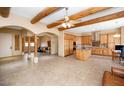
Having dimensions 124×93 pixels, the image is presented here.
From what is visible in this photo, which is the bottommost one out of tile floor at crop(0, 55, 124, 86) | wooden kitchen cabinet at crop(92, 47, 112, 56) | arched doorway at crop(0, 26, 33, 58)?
tile floor at crop(0, 55, 124, 86)

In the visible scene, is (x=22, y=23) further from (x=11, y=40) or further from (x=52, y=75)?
(x=11, y=40)

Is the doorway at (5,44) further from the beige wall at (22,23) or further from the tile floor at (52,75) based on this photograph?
the beige wall at (22,23)

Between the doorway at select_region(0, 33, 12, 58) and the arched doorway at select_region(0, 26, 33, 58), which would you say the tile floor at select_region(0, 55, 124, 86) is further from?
the arched doorway at select_region(0, 26, 33, 58)

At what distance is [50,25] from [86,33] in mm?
5755

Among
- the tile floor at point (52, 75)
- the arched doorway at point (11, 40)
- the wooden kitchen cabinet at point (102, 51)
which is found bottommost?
the tile floor at point (52, 75)

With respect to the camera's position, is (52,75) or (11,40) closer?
(52,75)

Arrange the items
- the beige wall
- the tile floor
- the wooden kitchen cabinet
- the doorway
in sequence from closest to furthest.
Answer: the tile floor
the beige wall
the doorway
the wooden kitchen cabinet

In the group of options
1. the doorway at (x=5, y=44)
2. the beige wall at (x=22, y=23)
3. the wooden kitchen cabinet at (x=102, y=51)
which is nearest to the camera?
the beige wall at (x=22, y=23)

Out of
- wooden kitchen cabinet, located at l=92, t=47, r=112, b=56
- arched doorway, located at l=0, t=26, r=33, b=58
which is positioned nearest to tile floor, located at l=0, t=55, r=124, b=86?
arched doorway, located at l=0, t=26, r=33, b=58

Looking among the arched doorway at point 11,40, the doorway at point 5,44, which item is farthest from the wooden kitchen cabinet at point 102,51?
the doorway at point 5,44

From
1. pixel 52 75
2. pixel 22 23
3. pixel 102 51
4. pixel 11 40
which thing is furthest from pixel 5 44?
pixel 102 51
